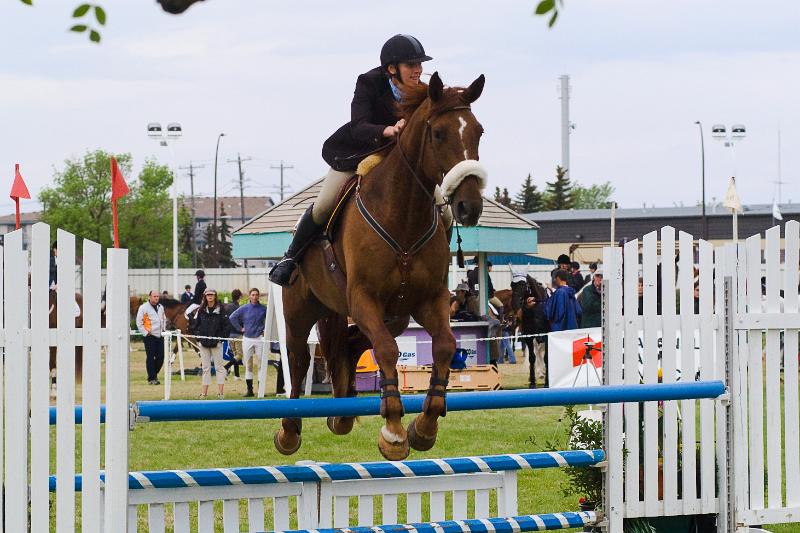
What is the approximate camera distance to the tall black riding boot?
6.54m

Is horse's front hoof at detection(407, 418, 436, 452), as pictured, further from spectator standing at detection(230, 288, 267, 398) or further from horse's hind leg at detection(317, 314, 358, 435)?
spectator standing at detection(230, 288, 267, 398)

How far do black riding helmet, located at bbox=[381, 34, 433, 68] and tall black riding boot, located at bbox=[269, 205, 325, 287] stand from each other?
3.20ft

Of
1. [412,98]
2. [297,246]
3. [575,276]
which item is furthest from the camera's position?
[575,276]

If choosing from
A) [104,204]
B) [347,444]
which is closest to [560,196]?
[104,204]

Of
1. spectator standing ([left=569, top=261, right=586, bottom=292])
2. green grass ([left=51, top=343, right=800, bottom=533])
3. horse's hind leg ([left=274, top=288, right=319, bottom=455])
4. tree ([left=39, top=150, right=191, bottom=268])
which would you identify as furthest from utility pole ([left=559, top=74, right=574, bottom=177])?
horse's hind leg ([left=274, top=288, right=319, bottom=455])

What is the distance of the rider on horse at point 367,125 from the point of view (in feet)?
20.0

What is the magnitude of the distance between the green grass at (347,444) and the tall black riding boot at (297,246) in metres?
2.54

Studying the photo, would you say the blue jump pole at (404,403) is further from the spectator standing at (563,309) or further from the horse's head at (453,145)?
the spectator standing at (563,309)

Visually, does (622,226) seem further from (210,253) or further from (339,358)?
(339,358)

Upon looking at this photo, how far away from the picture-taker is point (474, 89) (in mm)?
5508

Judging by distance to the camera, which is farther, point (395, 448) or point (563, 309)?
point (563, 309)

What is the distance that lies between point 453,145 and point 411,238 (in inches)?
23.5

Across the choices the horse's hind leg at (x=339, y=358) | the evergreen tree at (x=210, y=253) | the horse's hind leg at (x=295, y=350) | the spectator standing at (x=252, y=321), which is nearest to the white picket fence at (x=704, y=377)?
the horse's hind leg at (x=339, y=358)

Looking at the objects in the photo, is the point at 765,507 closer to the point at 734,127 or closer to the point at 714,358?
the point at 714,358
